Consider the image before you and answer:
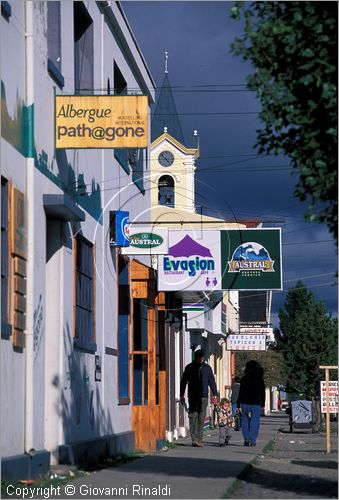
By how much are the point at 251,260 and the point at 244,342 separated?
26.0m

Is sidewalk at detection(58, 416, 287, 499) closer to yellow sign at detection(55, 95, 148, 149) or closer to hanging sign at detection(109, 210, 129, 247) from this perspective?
hanging sign at detection(109, 210, 129, 247)

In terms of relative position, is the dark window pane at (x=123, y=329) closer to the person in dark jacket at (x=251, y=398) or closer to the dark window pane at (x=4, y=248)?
the person in dark jacket at (x=251, y=398)

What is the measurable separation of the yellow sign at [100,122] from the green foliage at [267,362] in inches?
2467

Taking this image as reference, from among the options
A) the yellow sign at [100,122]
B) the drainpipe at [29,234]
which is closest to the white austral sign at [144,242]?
the yellow sign at [100,122]

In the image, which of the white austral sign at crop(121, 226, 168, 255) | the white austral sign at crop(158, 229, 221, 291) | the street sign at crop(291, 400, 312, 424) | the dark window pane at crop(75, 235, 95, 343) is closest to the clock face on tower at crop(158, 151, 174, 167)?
the street sign at crop(291, 400, 312, 424)

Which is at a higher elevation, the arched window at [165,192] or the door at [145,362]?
the arched window at [165,192]

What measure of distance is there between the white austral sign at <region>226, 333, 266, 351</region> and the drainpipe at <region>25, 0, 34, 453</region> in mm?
36119

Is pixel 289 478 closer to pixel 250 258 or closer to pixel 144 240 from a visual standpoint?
pixel 144 240

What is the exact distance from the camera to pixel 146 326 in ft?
72.6

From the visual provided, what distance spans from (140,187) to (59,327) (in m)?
9.39

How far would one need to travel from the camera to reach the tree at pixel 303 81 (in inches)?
364

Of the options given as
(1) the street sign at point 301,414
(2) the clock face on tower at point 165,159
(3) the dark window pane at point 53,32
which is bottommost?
(1) the street sign at point 301,414

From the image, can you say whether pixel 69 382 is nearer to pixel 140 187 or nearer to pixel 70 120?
pixel 70 120

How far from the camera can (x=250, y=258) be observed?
77.3 feet
